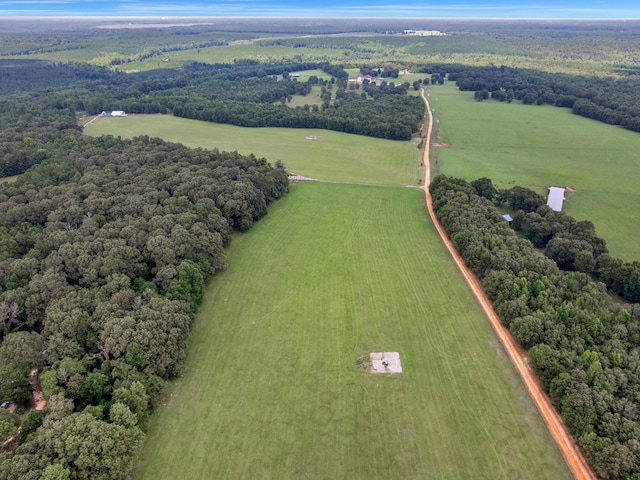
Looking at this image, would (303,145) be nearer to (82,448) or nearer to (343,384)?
(343,384)

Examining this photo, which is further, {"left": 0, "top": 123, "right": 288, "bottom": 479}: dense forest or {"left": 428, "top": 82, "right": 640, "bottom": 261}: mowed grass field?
{"left": 428, "top": 82, "right": 640, "bottom": 261}: mowed grass field

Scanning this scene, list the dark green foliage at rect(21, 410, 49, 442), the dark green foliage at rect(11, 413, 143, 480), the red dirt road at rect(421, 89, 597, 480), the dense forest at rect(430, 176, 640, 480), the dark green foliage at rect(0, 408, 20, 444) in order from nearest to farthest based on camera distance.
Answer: the dark green foliage at rect(11, 413, 143, 480)
the dark green foliage at rect(0, 408, 20, 444)
the dark green foliage at rect(21, 410, 49, 442)
the dense forest at rect(430, 176, 640, 480)
the red dirt road at rect(421, 89, 597, 480)

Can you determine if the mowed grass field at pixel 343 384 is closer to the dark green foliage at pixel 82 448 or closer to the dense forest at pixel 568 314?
the dark green foliage at pixel 82 448

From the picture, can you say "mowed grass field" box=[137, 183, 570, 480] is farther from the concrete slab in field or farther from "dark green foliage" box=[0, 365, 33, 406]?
"dark green foliage" box=[0, 365, 33, 406]

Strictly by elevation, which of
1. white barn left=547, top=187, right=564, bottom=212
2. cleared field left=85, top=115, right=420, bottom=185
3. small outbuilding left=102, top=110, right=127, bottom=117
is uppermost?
small outbuilding left=102, top=110, right=127, bottom=117

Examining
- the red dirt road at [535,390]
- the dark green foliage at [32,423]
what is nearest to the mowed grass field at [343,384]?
the red dirt road at [535,390]

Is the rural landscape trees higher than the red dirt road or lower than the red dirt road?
higher

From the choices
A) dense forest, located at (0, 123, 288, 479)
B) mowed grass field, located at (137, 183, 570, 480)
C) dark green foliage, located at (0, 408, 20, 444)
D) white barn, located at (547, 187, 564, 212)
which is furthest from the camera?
white barn, located at (547, 187, 564, 212)

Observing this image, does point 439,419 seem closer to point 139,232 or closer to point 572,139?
point 139,232

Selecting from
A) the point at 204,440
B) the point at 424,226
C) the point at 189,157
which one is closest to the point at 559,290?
the point at 424,226

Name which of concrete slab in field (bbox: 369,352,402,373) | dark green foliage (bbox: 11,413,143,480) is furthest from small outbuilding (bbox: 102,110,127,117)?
concrete slab in field (bbox: 369,352,402,373)
